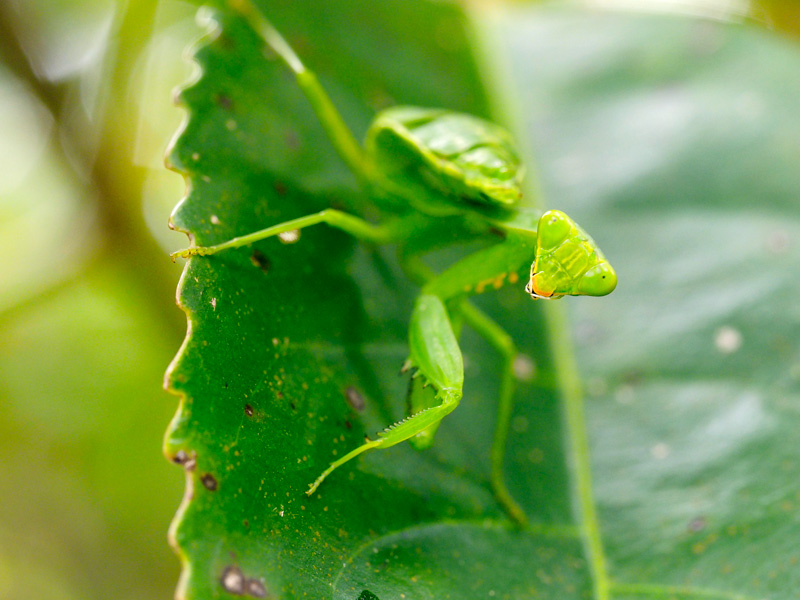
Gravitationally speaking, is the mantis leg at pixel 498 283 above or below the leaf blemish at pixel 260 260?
below

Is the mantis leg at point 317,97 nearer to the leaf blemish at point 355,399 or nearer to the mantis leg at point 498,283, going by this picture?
the mantis leg at point 498,283

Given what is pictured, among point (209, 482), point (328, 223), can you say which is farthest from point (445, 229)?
point (209, 482)

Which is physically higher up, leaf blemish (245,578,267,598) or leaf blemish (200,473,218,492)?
leaf blemish (200,473,218,492)

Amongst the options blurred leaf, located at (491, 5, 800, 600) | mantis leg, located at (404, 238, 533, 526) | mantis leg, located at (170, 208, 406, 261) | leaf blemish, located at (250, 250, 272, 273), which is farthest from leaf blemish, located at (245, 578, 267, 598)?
blurred leaf, located at (491, 5, 800, 600)

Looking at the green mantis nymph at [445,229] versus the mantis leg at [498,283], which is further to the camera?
the mantis leg at [498,283]

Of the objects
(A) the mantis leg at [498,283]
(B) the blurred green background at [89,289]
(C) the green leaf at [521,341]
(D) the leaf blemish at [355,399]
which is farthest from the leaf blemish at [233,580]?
(B) the blurred green background at [89,289]

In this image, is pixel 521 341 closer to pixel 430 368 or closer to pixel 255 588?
pixel 430 368

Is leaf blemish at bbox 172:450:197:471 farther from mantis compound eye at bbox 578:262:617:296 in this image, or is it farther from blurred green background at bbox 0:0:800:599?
blurred green background at bbox 0:0:800:599
